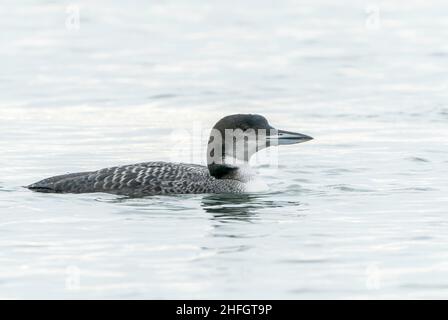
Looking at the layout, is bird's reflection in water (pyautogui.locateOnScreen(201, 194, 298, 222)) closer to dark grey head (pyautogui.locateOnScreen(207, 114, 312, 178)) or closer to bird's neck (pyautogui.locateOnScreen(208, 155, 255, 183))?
bird's neck (pyautogui.locateOnScreen(208, 155, 255, 183))

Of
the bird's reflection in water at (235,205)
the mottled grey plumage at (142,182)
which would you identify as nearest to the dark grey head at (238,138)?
the mottled grey plumage at (142,182)

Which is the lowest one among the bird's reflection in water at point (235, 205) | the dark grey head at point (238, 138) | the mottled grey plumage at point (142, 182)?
the bird's reflection in water at point (235, 205)

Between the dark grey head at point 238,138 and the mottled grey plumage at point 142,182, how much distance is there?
5.4 inches

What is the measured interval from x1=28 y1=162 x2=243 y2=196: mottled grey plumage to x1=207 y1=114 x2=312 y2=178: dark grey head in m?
0.14

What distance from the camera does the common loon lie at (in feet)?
37.7

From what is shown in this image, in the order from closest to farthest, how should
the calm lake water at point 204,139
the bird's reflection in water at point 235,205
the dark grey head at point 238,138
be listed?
the calm lake water at point 204,139, the bird's reflection in water at point 235,205, the dark grey head at point 238,138

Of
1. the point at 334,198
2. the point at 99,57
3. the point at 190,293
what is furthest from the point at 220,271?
the point at 99,57

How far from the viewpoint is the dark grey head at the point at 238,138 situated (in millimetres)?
11609

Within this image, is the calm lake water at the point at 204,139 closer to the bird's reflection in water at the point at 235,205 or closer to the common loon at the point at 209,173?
the bird's reflection in water at the point at 235,205

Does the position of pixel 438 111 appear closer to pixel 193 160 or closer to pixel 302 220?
pixel 193 160

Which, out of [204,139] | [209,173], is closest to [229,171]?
[209,173]

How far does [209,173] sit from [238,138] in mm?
429

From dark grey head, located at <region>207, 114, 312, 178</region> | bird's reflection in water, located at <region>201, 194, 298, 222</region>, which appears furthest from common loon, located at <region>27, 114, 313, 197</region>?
bird's reflection in water, located at <region>201, 194, 298, 222</region>

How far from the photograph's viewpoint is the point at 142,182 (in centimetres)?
1152
